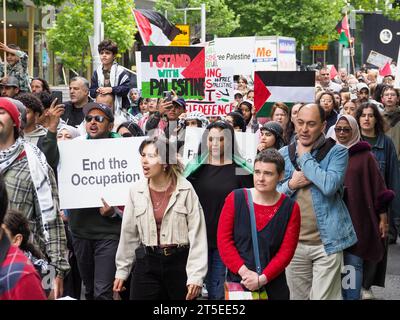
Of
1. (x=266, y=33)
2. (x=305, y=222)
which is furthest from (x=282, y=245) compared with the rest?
(x=266, y=33)

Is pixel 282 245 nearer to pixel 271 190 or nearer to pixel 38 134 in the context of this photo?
pixel 271 190

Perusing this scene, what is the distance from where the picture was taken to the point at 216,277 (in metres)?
8.20

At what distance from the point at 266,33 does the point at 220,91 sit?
3849cm

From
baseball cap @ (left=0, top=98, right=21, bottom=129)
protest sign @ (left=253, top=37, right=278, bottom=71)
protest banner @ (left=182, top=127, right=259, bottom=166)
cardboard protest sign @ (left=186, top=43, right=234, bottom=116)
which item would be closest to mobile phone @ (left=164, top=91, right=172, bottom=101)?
cardboard protest sign @ (left=186, top=43, right=234, bottom=116)

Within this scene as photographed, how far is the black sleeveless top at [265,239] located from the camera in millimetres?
6633

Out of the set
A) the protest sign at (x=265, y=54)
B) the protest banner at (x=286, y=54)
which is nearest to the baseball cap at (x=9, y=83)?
the protest sign at (x=265, y=54)

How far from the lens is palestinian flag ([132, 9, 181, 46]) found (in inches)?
745

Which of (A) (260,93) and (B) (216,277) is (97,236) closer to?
(B) (216,277)

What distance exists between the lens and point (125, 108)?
1264 cm

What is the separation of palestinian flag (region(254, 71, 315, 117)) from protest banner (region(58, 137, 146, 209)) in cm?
366

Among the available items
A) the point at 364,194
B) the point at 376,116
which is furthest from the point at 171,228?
the point at 376,116

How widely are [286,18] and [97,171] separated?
44.9m

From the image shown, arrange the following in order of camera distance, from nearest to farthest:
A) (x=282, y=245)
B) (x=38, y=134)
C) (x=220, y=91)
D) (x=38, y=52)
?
1. (x=282, y=245)
2. (x=38, y=134)
3. (x=220, y=91)
4. (x=38, y=52)

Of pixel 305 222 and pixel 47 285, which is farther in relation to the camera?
pixel 305 222
